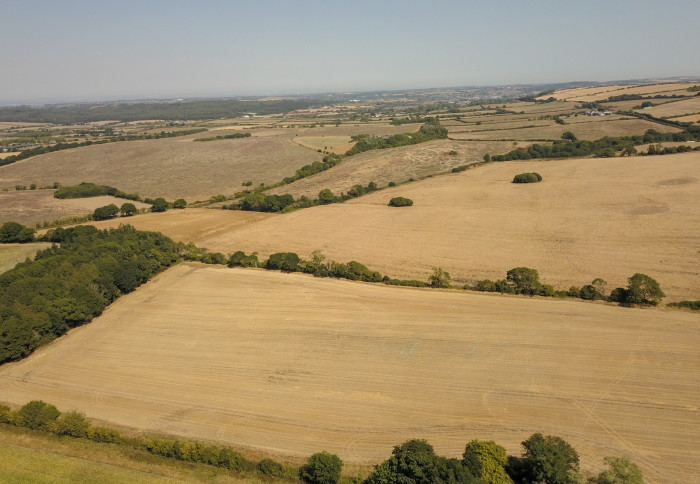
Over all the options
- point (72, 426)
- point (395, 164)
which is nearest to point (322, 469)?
point (72, 426)

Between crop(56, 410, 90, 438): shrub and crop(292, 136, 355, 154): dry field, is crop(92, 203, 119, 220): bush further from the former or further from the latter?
crop(292, 136, 355, 154): dry field

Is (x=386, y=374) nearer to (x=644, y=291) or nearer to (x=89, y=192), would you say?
(x=644, y=291)

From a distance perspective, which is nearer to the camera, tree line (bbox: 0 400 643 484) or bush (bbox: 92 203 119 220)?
tree line (bbox: 0 400 643 484)

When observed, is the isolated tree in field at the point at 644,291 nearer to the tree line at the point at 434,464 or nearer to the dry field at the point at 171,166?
the tree line at the point at 434,464

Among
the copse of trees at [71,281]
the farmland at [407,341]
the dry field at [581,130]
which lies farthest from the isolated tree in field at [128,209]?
the dry field at [581,130]

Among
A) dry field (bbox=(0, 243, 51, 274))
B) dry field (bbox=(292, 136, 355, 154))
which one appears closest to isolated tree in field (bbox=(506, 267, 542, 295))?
dry field (bbox=(0, 243, 51, 274))
